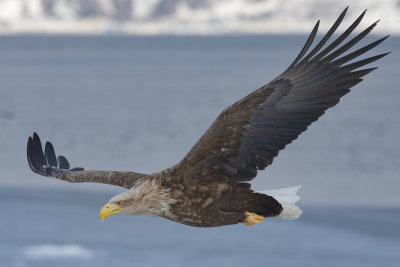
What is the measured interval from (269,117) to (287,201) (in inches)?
20.3

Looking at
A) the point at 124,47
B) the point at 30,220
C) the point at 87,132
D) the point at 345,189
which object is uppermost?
the point at 124,47

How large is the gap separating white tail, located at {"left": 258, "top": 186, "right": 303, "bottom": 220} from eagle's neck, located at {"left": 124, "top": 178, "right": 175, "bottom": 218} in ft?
1.97

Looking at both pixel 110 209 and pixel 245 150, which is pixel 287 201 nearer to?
pixel 245 150

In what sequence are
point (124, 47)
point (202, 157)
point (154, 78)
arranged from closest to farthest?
point (202, 157), point (154, 78), point (124, 47)

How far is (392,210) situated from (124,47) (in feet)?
271

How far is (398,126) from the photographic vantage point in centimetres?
2516

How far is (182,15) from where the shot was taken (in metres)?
115

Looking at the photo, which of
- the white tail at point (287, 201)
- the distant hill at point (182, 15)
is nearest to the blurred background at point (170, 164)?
the white tail at point (287, 201)

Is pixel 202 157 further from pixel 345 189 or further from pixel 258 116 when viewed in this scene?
pixel 345 189

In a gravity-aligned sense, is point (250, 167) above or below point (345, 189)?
below

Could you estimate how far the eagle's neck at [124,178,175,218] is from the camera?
5.09m

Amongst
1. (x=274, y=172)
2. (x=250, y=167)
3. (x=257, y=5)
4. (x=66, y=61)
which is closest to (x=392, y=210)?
(x=274, y=172)

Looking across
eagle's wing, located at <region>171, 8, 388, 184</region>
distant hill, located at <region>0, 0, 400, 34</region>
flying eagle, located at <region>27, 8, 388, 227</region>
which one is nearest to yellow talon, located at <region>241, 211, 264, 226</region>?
flying eagle, located at <region>27, 8, 388, 227</region>

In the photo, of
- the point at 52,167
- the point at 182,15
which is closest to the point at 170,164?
the point at 52,167
